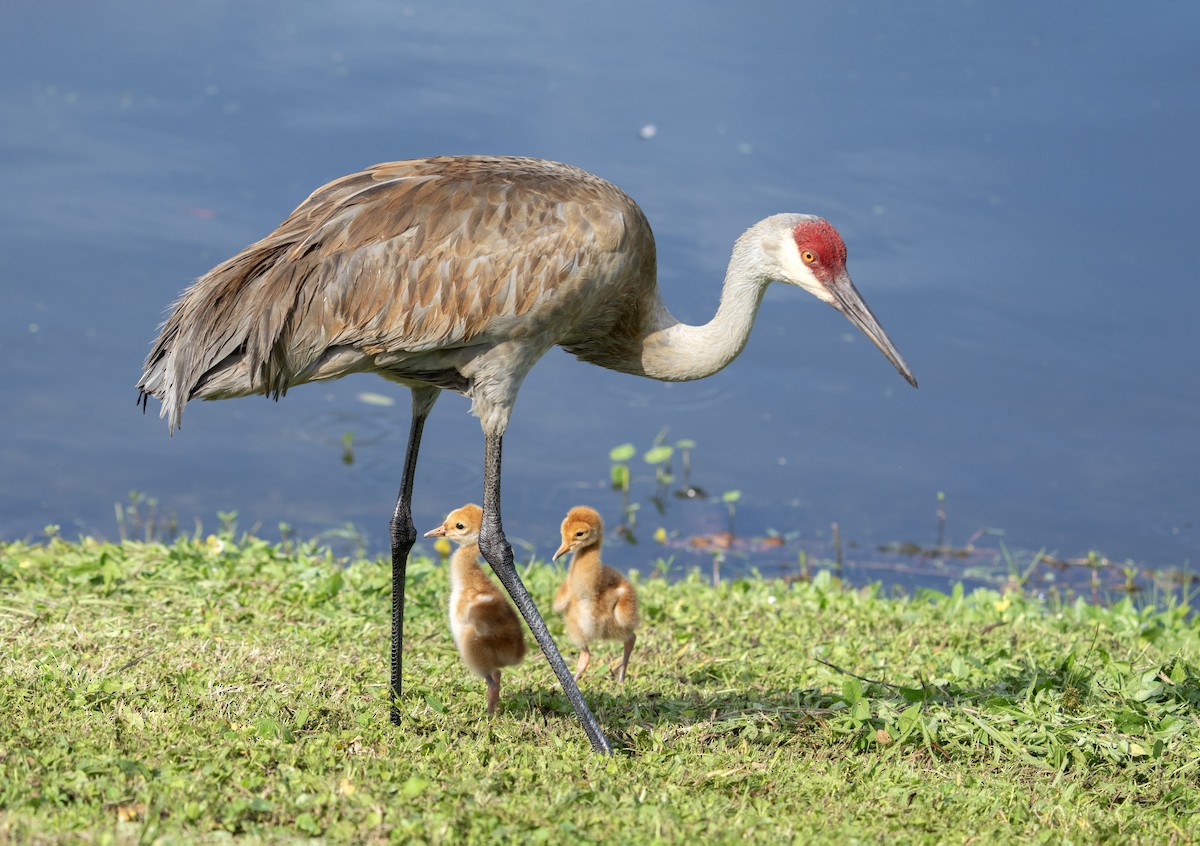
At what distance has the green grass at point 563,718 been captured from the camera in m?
4.23

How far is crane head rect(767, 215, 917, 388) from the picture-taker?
19.1 feet

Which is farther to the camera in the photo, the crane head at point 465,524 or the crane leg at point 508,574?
the crane head at point 465,524

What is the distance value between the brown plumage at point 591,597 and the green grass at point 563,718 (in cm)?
19

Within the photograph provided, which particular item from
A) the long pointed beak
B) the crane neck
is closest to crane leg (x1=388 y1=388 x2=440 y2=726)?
the crane neck

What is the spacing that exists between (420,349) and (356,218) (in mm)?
512

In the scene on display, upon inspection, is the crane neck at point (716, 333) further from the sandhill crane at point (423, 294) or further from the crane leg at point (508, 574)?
the crane leg at point (508, 574)

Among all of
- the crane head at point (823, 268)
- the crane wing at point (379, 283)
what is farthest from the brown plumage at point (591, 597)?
the crane head at point (823, 268)

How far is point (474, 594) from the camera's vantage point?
18.3 ft

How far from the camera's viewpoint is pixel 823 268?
231 inches

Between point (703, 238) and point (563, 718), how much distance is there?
531cm

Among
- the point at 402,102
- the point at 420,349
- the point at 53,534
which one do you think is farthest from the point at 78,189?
the point at 420,349

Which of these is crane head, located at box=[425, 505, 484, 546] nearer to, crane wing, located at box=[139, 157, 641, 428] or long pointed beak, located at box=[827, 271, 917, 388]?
crane wing, located at box=[139, 157, 641, 428]

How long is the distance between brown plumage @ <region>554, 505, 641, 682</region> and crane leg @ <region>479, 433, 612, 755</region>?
0.39m

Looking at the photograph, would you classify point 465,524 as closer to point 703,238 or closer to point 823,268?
point 823,268
